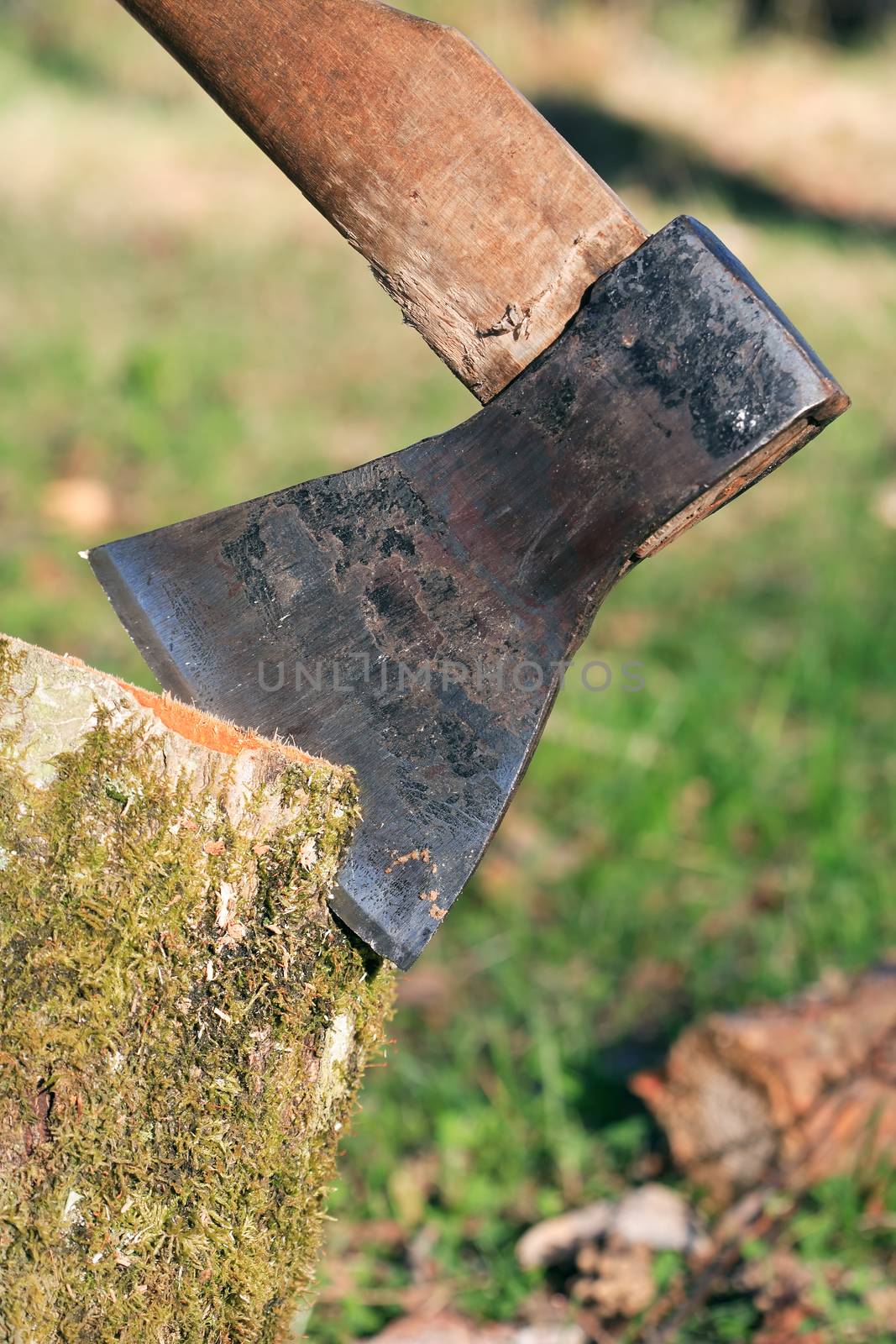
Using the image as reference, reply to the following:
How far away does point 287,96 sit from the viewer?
1529 millimetres

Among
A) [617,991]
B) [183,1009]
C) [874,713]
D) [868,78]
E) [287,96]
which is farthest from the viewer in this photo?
[868,78]

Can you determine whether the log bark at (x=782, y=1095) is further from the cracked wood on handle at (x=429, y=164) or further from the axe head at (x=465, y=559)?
the cracked wood on handle at (x=429, y=164)

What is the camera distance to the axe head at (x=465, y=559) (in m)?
1.33

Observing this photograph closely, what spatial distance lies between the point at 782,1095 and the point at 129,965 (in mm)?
1361

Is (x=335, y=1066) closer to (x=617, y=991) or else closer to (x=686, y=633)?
(x=617, y=991)

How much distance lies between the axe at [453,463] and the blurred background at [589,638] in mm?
1122

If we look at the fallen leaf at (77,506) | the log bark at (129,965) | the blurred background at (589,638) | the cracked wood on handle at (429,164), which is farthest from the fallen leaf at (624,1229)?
the fallen leaf at (77,506)

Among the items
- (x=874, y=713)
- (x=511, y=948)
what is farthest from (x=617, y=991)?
(x=874, y=713)

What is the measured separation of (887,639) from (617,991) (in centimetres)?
156

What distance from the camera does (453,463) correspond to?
147 cm

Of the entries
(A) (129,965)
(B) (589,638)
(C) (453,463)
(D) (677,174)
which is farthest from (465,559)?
(D) (677,174)

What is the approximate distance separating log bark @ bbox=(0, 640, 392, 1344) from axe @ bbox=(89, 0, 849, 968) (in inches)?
4.4

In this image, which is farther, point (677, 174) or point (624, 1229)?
point (677, 174)

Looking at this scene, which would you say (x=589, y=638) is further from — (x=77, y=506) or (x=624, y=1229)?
(x=624, y=1229)
